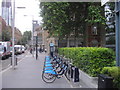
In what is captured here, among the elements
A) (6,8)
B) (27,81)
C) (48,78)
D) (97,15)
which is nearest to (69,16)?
(97,15)

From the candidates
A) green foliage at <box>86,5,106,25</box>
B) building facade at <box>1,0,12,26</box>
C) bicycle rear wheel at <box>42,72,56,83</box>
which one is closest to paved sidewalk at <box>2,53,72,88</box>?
bicycle rear wheel at <box>42,72,56,83</box>

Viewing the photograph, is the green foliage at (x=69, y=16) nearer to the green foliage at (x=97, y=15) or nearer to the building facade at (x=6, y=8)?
the green foliage at (x=97, y=15)

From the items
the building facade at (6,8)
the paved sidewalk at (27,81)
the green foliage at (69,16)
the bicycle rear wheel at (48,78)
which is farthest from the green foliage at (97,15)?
the bicycle rear wheel at (48,78)

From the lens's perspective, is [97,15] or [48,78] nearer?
[48,78]

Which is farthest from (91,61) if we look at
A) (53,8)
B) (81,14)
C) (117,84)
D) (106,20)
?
(81,14)

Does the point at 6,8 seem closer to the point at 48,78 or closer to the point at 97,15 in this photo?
the point at 97,15

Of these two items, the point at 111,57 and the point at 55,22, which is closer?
the point at 111,57

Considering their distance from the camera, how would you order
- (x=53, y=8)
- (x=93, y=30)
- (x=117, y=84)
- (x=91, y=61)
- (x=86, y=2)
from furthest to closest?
(x=93, y=30) → (x=86, y=2) → (x=53, y=8) → (x=91, y=61) → (x=117, y=84)

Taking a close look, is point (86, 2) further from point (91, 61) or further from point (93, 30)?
point (93, 30)

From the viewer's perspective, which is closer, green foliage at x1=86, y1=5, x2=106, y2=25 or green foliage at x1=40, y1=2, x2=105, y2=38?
green foliage at x1=86, y1=5, x2=106, y2=25

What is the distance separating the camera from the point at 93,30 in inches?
1499

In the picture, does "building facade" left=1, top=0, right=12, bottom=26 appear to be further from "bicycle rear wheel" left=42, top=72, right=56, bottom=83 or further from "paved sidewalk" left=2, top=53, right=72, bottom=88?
"bicycle rear wheel" left=42, top=72, right=56, bottom=83

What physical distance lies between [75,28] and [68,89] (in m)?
16.3

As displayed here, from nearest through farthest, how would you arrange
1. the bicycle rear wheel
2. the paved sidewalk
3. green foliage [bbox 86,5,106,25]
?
the paved sidewalk → the bicycle rear wheel → green foliage [bbox 86,5,106,25]
